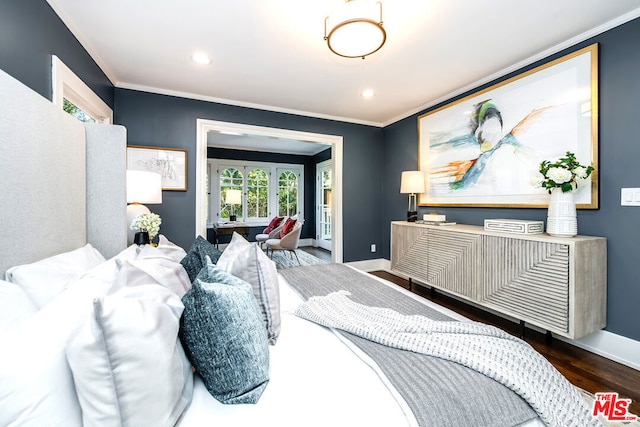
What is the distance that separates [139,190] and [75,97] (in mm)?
866

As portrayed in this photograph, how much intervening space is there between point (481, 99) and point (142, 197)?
3616mm

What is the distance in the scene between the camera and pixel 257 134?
381 cm

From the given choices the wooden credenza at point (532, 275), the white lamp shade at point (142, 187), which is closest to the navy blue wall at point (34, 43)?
the white lamp shade at point (142, 187)

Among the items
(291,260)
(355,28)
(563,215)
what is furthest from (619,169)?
(291,260)

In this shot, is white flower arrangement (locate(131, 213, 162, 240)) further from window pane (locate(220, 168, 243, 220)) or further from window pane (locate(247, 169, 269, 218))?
window pane (locate(247, 169, 269, 218))

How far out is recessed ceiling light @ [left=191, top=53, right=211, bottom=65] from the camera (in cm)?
250

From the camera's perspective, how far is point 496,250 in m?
2.41

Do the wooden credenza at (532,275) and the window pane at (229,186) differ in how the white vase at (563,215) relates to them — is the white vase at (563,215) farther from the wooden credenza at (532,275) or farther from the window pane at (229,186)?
the window pane at (229,186)

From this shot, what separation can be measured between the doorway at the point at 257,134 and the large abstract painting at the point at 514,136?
133 centimetres

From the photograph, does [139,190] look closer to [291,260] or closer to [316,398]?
[316,398]

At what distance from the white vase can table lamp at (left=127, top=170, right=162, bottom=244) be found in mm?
3426

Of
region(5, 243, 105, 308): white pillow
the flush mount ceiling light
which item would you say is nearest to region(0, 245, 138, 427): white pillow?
region(5, 243, 105, 308): white pillow

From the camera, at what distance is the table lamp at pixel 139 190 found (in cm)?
235

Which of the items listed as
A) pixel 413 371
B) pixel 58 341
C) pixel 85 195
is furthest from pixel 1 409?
pixel 85 195
